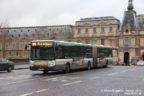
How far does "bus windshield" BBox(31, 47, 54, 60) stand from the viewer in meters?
25.2

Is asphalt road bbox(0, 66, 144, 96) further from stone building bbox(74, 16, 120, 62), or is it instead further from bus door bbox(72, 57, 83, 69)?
stone building bbox(74, 16, 120, 62)

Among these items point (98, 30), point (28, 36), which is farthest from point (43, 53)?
point (28, 36)

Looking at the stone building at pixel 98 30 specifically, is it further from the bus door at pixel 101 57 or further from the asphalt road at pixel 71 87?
the asphalt road at pixel 71 87

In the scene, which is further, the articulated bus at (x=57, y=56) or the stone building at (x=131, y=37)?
the stone building at (x=131, y=37)

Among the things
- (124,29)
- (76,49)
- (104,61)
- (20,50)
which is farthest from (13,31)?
(76,49)

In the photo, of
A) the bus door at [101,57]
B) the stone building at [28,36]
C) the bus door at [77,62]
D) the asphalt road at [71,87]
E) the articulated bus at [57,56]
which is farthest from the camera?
the stone building at [28,36]

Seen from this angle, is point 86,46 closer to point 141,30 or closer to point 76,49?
point 76,49

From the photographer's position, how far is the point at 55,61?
994 inches

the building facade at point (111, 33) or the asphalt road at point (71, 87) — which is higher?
the building facade at point (111, 33)

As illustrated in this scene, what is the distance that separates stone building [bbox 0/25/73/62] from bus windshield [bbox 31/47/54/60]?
7177cm

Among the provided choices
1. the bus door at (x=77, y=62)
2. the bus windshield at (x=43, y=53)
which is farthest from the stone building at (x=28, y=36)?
the bus windshield at (x=43, y=53)

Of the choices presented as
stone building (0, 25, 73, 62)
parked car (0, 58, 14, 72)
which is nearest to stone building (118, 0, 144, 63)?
stone building (0, 25, 73, 62)

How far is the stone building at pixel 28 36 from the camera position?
100250 mm

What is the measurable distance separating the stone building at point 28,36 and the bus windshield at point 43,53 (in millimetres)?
71774
